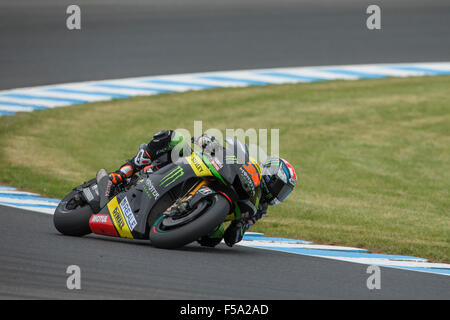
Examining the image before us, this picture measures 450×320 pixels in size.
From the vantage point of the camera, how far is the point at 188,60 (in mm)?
22016

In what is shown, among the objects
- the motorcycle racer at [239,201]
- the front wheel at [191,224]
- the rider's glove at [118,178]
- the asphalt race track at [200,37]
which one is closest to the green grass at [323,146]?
the motorcycle racer at [239,201]

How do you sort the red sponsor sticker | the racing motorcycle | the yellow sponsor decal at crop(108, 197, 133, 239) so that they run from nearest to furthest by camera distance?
the racing motorcycle
the yellow sponsor decal at crop(108, 197, 133, 239)
the red sponsor sticker

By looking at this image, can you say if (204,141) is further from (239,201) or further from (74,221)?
(74,221)

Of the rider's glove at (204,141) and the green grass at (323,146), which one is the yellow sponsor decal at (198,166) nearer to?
the rider's glove at (204,141)

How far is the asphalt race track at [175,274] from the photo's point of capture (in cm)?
644

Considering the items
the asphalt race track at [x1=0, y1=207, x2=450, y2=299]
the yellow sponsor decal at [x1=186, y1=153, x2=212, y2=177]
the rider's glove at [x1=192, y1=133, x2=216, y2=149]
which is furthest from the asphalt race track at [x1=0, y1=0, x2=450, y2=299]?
the rider's glove at [x1=192, y1=133, x2=216, y2=149]

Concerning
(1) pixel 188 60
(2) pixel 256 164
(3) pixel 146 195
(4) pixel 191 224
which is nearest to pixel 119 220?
(3) pixel 146 195

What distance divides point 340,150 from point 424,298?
9099mm

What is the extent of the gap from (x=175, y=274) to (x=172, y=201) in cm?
150

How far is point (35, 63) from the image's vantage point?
20.8m

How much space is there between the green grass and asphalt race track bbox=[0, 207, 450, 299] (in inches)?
71.7

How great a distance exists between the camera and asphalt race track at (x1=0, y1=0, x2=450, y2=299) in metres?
6.77

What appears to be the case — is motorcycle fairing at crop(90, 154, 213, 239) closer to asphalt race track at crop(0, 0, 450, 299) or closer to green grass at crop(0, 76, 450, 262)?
asphalt race track at crop(0, 0, 450, 299)

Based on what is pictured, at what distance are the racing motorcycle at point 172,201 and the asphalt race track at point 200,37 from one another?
1098 cm
